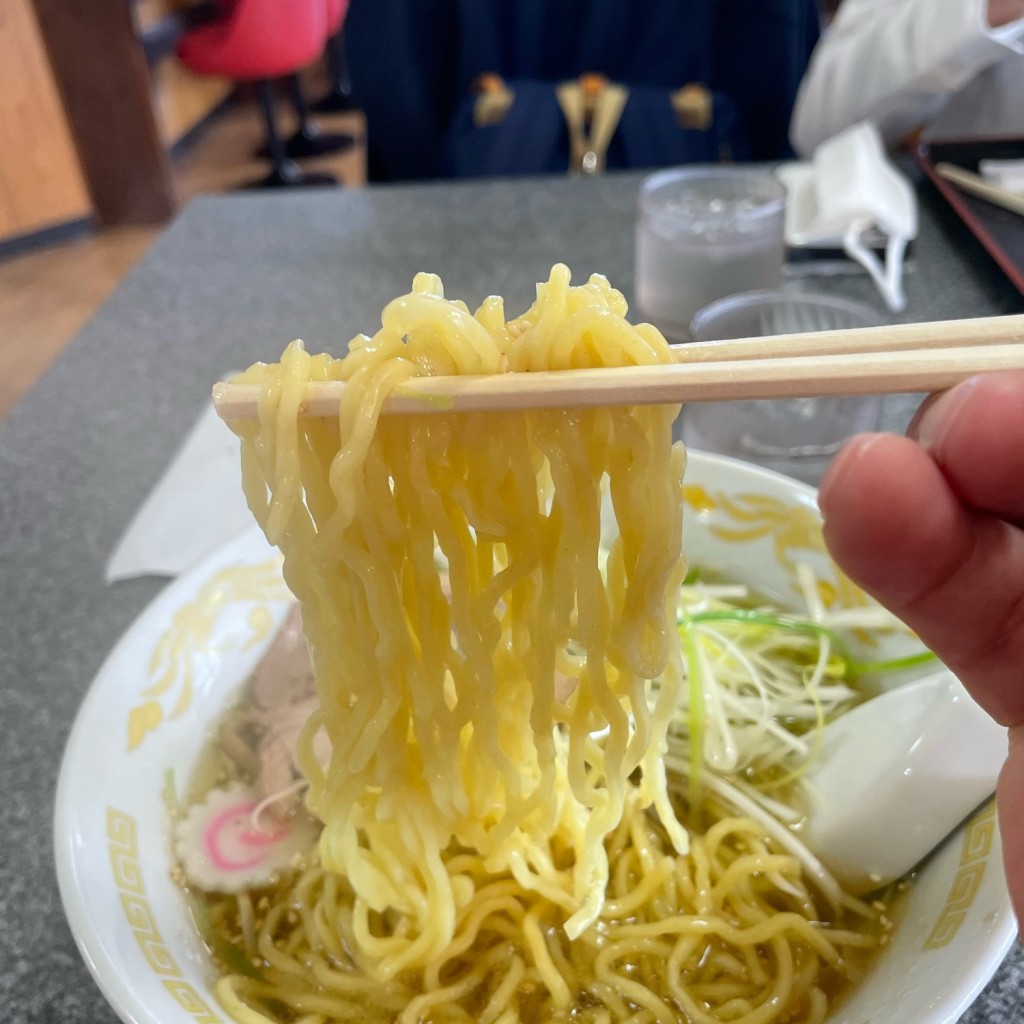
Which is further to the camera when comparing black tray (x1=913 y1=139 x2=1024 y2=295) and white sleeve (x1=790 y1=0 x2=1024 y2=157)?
white sleeve (x1=790 y1=0 x2=1024 y2=157)

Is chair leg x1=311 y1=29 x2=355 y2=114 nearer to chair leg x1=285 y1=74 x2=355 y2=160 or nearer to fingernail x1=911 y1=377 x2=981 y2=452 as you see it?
chair leg x1=285 y1=74 x2=355 y2=160

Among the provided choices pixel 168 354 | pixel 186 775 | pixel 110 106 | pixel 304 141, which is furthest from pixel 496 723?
pixel 304 141

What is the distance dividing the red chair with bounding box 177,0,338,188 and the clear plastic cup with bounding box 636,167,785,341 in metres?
3.65

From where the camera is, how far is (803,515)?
93cm

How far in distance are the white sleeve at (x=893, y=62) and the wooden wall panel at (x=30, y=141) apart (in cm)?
353

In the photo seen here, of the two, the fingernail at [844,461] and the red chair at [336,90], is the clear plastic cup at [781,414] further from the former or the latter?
the red chair at [336,90]

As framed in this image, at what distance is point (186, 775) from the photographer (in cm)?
82

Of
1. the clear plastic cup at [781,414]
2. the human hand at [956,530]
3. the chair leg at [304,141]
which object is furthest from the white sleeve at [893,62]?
the chair leg at [304,141]

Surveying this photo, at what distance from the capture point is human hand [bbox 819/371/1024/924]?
0.46m

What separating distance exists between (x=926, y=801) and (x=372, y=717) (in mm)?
446

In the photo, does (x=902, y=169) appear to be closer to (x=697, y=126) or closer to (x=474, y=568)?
(x=697, y=126)

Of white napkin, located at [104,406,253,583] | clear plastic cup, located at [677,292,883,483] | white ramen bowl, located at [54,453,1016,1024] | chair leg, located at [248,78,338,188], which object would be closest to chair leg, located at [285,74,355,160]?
chair leg, located at [248,78,338,188]

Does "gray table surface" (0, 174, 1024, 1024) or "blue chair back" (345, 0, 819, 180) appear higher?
"blue chair back" (345, 0, 819, 180)

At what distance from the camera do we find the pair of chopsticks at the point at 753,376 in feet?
1.66
